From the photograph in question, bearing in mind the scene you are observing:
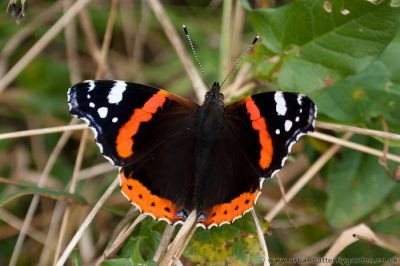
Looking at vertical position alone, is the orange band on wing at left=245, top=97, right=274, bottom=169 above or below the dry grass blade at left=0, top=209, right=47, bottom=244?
above

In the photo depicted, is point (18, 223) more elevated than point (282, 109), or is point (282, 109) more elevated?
point (282, 109)

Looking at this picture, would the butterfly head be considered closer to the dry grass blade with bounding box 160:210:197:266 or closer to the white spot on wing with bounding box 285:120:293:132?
the white spot on wing with bounding box 285:120:293:132

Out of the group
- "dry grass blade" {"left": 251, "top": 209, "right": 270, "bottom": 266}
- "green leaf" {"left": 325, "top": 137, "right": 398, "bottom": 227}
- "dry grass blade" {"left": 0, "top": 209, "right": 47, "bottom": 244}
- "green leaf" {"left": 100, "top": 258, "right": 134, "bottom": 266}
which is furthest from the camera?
"dry grass blade" {"left": 0, "top": 209, "right": 47, "bottom": 244}

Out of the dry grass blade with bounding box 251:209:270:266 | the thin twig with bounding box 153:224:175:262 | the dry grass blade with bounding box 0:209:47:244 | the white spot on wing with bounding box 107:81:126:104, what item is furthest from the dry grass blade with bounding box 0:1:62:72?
the dry grass blade with bounding box 251:209:270:266

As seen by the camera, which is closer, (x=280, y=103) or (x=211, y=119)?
(x=280, y=103)

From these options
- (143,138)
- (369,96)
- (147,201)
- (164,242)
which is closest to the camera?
(147,201)

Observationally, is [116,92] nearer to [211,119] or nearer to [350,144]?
[211,119]

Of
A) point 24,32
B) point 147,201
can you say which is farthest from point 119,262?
point 24,32
